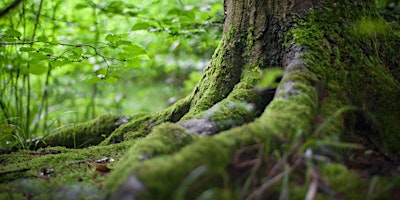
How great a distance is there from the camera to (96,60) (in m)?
5.54

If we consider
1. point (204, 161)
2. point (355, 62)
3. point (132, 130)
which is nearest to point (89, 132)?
point (132, 130)

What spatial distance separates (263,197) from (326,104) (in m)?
0.78

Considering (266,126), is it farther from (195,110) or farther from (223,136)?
(195,110)

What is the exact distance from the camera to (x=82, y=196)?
1.65 m

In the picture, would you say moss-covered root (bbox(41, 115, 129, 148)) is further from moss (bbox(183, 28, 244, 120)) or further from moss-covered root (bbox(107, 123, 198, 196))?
moss-covered root (bbox(107, 123, 198, 196))

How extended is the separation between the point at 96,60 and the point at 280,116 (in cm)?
447

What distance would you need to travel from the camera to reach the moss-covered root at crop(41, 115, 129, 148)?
3.56 m

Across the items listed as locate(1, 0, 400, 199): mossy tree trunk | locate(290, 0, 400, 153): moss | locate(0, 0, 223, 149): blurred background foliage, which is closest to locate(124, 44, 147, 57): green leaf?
locate(0, 0, 223, 149): blurred background foliage

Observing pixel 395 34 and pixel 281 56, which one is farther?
pixel 395 34

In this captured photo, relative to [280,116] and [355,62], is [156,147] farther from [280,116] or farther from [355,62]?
[355,62]

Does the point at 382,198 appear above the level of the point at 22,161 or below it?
above

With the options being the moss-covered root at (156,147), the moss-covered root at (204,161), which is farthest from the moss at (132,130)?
the moss-covered root at (204,161)

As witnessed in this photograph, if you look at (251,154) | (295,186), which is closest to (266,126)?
(251,154)

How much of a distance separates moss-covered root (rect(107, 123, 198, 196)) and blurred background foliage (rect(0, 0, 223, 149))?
1.28 metres
